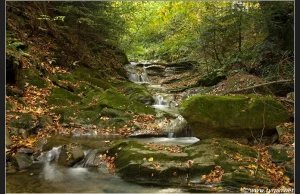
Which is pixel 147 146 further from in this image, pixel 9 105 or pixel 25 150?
pixel 9 105

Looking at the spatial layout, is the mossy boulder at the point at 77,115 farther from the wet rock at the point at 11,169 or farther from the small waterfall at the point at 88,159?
the wet rock at the point at 11,169

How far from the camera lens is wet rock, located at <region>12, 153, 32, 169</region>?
6414 millimetres

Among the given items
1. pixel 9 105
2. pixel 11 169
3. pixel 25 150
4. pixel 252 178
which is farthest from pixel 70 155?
pixel 252 178

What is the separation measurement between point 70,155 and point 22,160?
111 cm

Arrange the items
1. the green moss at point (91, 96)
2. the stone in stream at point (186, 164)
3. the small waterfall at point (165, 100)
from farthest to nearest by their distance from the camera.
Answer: the small waterfall at point (165, 100) < the green moss at point (91, 96) < the stone in stream at point (186, 164)

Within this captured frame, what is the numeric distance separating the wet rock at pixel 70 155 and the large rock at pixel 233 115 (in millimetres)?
3043

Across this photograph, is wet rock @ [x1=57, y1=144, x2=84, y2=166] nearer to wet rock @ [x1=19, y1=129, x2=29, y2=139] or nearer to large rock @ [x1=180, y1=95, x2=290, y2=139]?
wet rock @ [x1=19, y1=129, x2=29, y2=139]

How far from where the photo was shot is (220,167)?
5945mm

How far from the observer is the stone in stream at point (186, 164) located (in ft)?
18.6

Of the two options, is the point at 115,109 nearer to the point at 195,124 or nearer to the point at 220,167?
the point at 195,124

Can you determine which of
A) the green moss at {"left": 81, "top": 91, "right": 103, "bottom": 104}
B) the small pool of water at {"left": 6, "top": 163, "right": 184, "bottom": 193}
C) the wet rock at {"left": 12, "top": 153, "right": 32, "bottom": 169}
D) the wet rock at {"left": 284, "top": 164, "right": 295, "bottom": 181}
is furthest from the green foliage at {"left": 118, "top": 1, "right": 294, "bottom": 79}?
the wet rock at {"left": 12, "top": 153, "right": 32, "bottom": 169}

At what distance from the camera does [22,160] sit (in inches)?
258

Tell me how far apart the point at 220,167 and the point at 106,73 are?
11829mm

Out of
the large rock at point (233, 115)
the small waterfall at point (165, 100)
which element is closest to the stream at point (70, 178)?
the large rock at point (233, 115)
